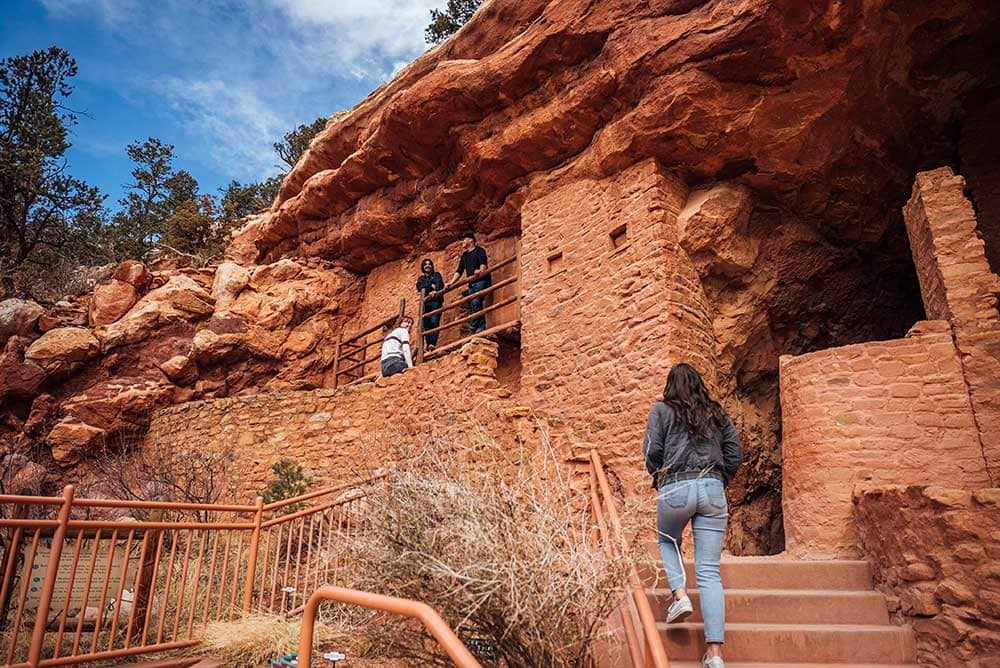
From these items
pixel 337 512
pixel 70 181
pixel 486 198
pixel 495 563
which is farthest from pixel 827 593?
pixel 70 181

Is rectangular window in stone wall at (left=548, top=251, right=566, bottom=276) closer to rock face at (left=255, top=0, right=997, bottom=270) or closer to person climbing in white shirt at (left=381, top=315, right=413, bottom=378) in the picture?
rock face at (left=255, top=0, right=997, bottom=270)

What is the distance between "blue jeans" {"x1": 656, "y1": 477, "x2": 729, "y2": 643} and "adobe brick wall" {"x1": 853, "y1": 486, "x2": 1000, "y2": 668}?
1.18 m

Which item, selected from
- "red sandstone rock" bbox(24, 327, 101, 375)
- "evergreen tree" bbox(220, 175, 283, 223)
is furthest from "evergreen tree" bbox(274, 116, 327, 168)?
"red sandstone rock" bbox(24, 327, 101, 375)

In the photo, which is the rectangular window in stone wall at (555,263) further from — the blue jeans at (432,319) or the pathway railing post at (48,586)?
the pathway railing post at (48,586)

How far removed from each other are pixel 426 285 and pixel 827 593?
7859 millimetres

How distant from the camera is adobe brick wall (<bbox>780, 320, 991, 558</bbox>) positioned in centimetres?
469

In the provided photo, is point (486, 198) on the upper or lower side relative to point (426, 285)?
upper

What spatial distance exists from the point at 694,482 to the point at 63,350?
12.8m

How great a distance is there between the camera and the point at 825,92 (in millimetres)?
6699

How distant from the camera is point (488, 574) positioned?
8.98 feet

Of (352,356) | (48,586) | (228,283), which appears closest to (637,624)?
(48,586)

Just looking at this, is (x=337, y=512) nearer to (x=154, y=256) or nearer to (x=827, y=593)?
(x=827, y=593)

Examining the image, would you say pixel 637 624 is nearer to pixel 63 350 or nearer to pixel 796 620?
pixel 796 620

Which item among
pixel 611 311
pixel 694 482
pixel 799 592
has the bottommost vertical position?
pixel 799 592
